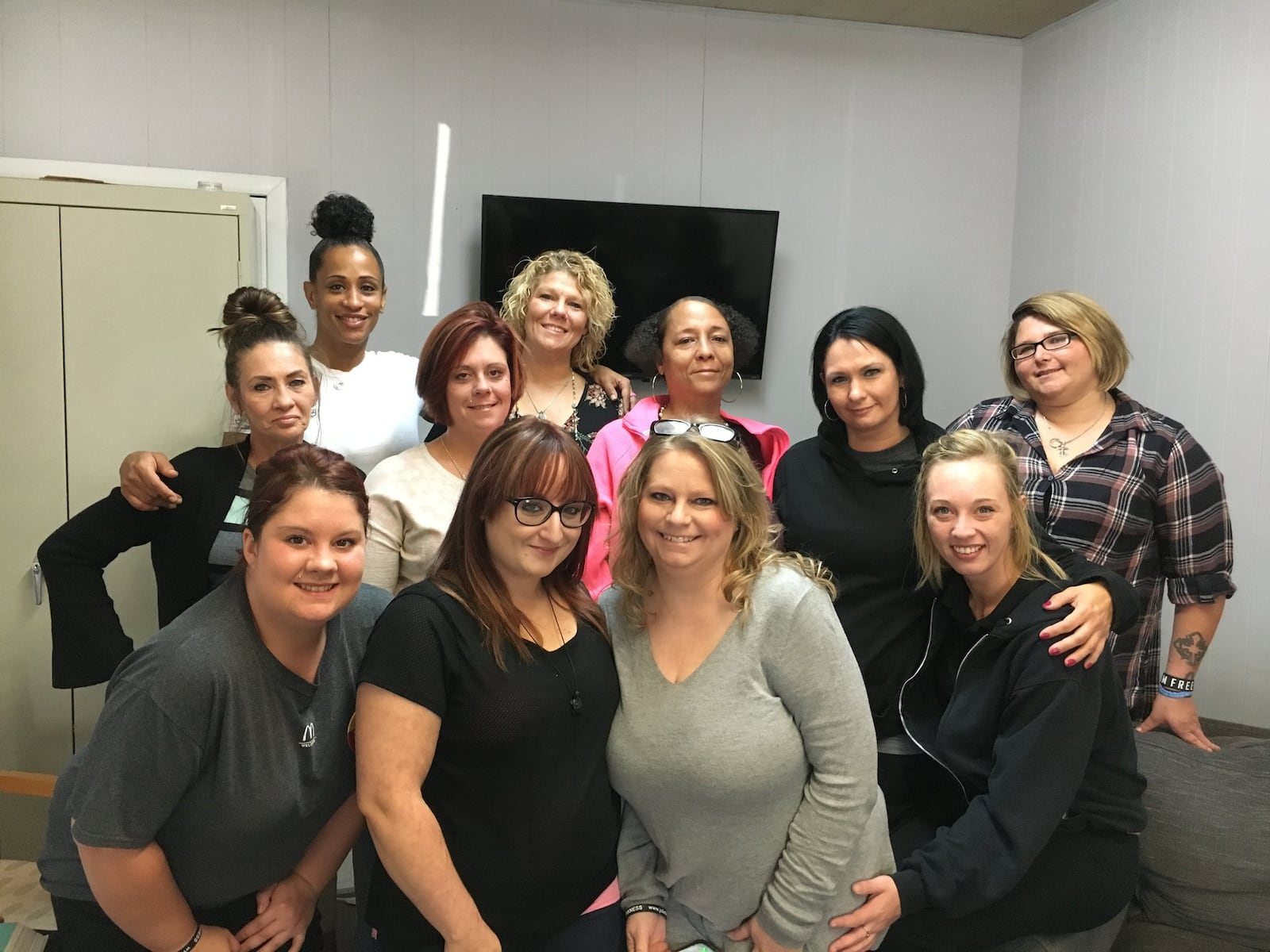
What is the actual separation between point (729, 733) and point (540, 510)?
1.62 ft

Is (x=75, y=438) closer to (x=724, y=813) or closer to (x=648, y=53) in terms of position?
(x=724, y=813)

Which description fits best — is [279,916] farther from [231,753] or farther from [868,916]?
[868,916]

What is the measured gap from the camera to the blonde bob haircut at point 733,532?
5.54ft

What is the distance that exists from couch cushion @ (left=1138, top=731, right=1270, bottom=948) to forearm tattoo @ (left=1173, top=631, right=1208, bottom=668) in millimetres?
294

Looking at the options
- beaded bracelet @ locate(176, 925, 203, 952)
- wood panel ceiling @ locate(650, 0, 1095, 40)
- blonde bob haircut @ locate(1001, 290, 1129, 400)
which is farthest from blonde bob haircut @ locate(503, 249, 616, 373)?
wood panel ceiling @ locate(650, 0, 1095, 40)

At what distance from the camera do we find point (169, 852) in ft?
4.98

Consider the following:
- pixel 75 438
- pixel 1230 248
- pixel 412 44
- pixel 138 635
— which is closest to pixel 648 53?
pixel 412 44

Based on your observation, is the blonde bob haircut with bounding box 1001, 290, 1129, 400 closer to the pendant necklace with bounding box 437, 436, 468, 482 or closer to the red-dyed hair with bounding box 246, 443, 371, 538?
the pendant necklace with bounding box 437, 436, 468, 482

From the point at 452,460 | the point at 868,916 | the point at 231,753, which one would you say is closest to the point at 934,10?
the point at 452,460

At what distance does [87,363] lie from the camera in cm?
295

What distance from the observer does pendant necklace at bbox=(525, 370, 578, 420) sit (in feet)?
8.68

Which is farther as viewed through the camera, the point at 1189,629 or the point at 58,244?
the point at 58,244

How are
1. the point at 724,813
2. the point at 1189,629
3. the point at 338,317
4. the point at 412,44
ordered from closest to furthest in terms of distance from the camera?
the point at 724,813 < the point at 1189,629 < the point at 338,317 < the point at 412,44

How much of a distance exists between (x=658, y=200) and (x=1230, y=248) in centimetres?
221
